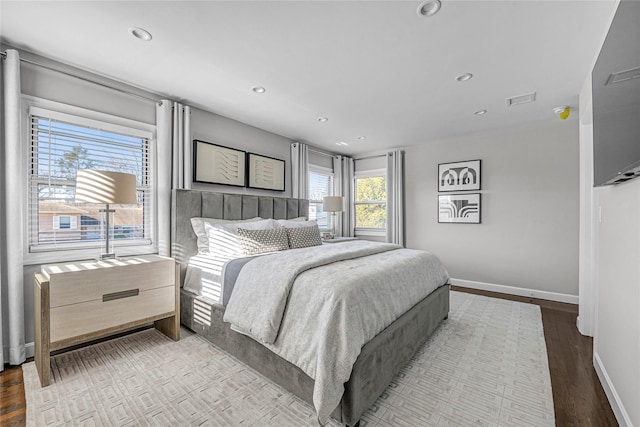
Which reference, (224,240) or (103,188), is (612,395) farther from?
(103,188)

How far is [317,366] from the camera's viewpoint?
1.45 metres

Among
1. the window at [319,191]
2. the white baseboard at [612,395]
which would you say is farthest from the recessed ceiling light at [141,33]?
the white baseboard at [612,395]

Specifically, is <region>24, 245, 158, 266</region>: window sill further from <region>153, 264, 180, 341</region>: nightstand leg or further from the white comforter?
the white comforter

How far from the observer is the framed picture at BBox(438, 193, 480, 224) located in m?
4.42

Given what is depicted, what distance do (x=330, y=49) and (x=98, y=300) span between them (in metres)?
2.65

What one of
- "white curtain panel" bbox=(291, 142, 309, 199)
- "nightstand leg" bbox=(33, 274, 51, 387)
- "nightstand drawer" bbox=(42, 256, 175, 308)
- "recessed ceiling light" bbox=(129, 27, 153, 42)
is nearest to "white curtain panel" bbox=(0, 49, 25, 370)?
"nightstand drawer" bbox=(42, 256, 175, 308)

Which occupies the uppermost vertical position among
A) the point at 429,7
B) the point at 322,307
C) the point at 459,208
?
the point at 429,7

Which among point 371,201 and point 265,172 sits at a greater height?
point 265,172

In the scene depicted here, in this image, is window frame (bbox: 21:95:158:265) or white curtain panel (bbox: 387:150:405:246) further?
white curtain panel (bbox: 387:150:405:246)

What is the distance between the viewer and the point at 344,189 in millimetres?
5766

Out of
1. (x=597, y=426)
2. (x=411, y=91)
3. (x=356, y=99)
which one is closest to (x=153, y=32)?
(x=356, y=99)

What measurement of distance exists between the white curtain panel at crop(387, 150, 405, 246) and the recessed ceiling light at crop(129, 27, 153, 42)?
413 centimetres

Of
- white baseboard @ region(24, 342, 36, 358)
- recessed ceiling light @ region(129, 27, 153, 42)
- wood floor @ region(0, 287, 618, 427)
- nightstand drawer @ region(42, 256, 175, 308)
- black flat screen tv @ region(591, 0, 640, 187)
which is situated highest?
recessed ceiling light @ region(129, 27, 153, 42)

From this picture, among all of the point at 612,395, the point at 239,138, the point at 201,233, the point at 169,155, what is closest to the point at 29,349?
the point at 201,233
